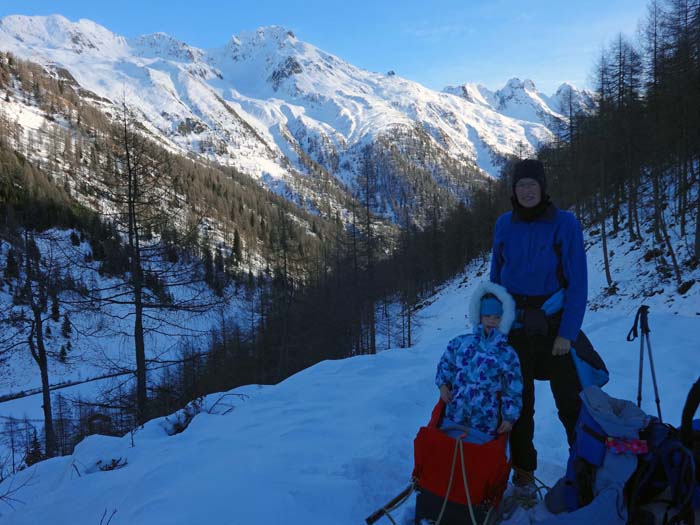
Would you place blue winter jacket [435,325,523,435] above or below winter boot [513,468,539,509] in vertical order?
above

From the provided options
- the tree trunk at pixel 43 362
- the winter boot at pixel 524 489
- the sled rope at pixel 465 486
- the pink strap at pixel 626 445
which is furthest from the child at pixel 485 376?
the tree trunk at pixel 43 362

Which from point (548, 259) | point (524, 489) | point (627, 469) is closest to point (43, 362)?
point (524, 489)

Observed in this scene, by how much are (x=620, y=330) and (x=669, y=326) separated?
1172 millimetres

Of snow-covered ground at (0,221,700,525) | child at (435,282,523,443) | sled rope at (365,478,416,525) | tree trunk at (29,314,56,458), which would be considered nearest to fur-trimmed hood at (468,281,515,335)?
child at (435,282,523,443)

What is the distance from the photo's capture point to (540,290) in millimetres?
2809

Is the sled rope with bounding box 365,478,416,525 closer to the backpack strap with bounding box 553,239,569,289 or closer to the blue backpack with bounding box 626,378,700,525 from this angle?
the blue backpack with bounding box 626,378,700,525

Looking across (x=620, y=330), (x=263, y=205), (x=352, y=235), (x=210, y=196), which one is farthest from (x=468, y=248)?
(x=263, y=205)

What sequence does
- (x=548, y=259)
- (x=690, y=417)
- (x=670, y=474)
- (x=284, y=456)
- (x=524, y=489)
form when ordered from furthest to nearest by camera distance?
(x=284, y=456) < (x=548, y=259) < (x=524, y=489) < (x=690, y=417) < (x=670, y=474)

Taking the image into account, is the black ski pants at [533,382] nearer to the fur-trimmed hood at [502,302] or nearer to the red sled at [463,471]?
the fur-trimmed hood at [502,302]

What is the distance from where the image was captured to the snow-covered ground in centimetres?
308

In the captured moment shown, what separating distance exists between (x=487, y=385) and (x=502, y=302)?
1.97 ft

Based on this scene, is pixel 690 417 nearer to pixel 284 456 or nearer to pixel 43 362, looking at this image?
pixel 284 456

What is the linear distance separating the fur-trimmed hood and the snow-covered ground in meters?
1.49

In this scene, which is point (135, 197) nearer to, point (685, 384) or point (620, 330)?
point (685, 384)
